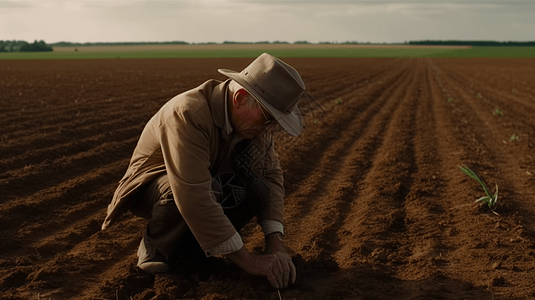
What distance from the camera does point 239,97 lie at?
297 cm

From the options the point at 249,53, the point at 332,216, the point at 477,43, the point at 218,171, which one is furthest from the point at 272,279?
the point at 477,43

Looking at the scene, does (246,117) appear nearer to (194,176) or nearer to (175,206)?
(194,176)

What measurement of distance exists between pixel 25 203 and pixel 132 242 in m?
1.40

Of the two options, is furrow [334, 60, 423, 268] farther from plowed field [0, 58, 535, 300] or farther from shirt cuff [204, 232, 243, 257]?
shirt cuff [204, 232, 243, 257]

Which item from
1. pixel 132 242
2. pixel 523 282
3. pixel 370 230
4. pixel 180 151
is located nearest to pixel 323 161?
pixel 370 230

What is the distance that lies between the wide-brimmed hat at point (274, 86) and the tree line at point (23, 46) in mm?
101937

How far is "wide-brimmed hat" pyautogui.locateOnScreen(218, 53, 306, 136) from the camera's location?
2.86 meters

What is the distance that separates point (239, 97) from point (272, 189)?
78 centimetres

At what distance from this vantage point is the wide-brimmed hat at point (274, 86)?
286 centimetres

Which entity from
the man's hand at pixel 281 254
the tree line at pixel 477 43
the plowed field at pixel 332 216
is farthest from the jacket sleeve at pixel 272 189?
the tree line at pixel 477 43

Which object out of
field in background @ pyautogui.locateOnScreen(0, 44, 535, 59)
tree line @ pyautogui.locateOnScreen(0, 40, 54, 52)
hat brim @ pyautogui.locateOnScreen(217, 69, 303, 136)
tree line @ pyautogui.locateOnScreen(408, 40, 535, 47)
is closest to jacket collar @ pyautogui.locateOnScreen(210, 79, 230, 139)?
hat brim @ pyautogui.locateOnScreen(217, 69, 303, 136)

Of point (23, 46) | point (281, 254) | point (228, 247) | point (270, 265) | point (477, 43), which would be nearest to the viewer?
point (228, 247)

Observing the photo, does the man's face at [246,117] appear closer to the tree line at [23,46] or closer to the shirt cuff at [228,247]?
the shirt cuff at [228,247]

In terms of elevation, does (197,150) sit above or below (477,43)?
above
